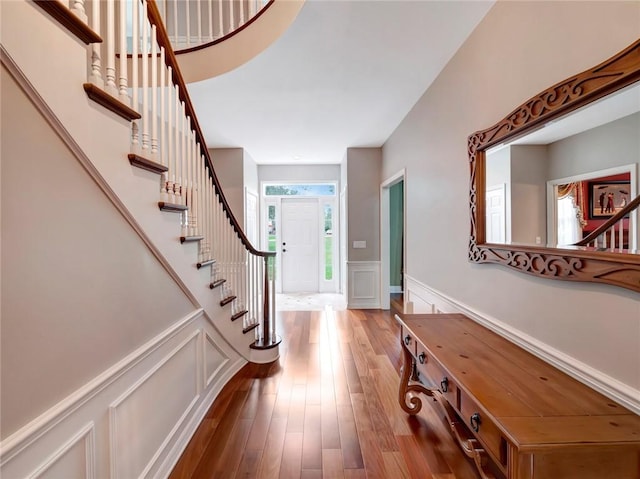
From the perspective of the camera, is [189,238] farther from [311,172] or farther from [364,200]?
[311,172]

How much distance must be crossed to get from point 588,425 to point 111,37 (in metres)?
2.09

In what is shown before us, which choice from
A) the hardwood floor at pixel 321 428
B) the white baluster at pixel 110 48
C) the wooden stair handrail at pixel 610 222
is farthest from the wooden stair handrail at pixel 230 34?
the hardwood floor at pixel 321 428

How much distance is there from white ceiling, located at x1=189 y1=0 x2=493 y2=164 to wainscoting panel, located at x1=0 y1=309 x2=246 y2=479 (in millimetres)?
1980

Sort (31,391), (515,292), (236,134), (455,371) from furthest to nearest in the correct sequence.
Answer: (236,134), (515,292), (455,371), (31,391)

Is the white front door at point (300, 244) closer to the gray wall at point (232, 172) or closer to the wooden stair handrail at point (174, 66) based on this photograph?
the gray wall at point (232, 172)

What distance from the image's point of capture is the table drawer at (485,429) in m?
0.95

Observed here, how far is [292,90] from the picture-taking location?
8.60 ft

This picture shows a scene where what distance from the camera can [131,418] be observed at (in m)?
1.23

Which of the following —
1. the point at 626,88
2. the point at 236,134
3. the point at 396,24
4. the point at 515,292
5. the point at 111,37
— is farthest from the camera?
the point at 236,134

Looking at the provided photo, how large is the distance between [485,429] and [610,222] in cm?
88

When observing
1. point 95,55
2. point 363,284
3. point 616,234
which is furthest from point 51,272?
point 363,284

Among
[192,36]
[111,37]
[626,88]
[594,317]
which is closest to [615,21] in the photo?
[626,88]

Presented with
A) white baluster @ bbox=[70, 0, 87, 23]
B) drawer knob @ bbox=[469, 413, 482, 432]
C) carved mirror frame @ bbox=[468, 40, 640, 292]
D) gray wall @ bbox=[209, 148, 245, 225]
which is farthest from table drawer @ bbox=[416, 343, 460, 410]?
gray wall @ bbox=[209, 148, 245, 225]

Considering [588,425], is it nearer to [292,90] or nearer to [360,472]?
[360,472]
